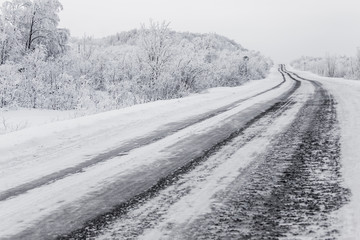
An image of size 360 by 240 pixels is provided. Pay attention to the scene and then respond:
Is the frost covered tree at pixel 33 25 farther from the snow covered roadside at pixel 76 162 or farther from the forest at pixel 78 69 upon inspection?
the snow covered roadside at pixel 76 162

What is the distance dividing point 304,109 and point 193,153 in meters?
5.40

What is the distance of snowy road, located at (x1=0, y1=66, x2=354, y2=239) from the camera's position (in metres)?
2.44

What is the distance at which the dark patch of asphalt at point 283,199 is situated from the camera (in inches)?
92.4

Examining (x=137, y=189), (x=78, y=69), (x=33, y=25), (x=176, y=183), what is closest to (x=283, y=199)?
(x=176, y=183)

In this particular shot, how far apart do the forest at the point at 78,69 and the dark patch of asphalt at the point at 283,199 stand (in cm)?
826

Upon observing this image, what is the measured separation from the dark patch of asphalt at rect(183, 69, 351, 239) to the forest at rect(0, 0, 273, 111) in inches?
325

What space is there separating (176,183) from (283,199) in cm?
101

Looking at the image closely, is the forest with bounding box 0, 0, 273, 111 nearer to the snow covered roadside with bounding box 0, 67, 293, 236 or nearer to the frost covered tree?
the frost covered tree

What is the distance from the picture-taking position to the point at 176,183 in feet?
11.3

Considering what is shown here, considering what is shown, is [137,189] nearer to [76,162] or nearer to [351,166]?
[76,162]

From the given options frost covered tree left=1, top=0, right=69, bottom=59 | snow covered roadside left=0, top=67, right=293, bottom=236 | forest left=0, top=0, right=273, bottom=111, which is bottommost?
snow covered roadside left=0, top=67, right=293, bottom=236

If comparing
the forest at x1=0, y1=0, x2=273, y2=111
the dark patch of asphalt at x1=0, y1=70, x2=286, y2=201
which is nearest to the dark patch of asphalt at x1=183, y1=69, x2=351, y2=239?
the dark patch of asphalt at x1=0, y1=70, x2=286, y2=201

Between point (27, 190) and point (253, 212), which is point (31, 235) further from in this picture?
point (253, 212)

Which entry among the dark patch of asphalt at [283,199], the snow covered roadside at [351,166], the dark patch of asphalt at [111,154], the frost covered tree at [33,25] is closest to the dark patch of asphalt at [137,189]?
the dark patch of asphalt at [283,199]
